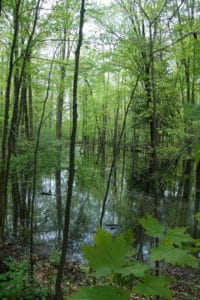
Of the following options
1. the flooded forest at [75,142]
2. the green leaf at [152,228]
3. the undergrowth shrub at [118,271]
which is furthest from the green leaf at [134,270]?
the flooded forest at [75,142]

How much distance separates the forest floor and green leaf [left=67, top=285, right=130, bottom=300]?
11.8 feet

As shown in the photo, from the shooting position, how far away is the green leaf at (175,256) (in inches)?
41.1

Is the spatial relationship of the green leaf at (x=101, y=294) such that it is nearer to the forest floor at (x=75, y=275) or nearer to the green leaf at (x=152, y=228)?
the green leaf at (x=152, y=228)

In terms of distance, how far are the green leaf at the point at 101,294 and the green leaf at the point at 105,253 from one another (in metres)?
0.06

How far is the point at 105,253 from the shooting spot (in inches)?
36.0

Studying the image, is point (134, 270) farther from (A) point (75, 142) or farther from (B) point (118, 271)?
(A) point (75, 142)

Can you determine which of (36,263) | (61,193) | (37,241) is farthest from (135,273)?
(61,193)

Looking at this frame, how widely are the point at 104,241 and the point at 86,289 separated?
152 mm

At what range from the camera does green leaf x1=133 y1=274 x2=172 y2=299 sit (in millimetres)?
862

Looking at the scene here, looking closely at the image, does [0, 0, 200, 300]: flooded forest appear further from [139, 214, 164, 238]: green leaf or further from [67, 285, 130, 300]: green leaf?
[67, 285, 130, 300]: green leaf

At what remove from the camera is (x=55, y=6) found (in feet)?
20.5

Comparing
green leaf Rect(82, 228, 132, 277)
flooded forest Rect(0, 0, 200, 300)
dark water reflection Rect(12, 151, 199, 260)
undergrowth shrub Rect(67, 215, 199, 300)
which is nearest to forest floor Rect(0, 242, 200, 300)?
flooded forest Rect(0, 0, 200, 300)

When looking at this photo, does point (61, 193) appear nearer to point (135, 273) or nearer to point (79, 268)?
point (79, 268)

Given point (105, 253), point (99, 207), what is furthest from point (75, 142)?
point (99, 207)
